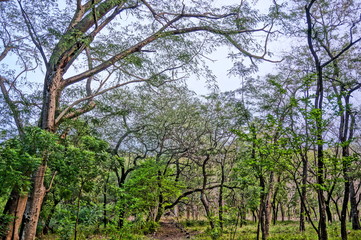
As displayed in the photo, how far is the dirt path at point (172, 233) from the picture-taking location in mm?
11354

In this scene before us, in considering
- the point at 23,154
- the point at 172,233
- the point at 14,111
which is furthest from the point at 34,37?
Answer: the point at 172,233

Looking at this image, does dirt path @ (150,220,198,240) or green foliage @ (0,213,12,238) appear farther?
dirt path @ (150,220,198,240)

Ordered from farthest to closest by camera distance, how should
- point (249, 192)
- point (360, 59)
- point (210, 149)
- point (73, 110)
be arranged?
point (210, 149) < point (360, 59) < point (249, 192) < point (73, 110)

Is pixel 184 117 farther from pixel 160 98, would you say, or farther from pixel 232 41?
pixel 232 41

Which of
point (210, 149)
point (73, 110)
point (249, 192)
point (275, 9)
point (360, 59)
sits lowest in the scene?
point (249, 192)

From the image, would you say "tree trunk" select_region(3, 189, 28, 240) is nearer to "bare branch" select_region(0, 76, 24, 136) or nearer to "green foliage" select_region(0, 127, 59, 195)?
"bare branch" select_region(0, 76, 24, 136)

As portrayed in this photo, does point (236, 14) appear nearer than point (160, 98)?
Yes

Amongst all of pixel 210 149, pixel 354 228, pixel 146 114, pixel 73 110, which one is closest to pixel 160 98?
pixel 146 114

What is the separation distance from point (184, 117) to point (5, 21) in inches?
287

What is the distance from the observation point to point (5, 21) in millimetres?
8445

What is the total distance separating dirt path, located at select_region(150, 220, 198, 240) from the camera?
37.3 ft

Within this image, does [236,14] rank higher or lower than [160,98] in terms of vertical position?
higher

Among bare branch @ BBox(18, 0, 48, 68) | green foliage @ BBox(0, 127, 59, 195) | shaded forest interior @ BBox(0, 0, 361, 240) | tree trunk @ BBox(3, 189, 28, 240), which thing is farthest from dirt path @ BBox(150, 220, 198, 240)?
bare branch @ BBox(18, 0, 48, 68)

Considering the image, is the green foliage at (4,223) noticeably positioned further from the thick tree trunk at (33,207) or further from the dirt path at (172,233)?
the dirt path at (172,233)
